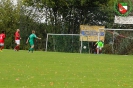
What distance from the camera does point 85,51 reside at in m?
42.7

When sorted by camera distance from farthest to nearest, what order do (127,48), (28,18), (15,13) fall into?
(15,13), (28,18), (127,48)

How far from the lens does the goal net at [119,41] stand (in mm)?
40312

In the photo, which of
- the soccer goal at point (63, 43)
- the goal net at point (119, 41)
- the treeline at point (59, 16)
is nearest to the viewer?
the goal net at point (119, 41)

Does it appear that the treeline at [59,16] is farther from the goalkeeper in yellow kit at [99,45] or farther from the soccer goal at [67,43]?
the goalkeeper in yellow kit at [99,45]

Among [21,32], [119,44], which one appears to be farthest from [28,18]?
[119,44]

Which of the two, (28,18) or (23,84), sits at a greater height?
(28,18)

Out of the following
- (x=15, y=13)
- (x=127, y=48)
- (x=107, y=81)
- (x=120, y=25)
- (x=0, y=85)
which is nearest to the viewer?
(x=0, y=85)

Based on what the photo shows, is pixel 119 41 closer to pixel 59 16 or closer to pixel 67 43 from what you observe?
pixel 67 43

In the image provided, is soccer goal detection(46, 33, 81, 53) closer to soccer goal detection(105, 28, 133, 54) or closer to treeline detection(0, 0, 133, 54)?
treeline detection(0, 0, 133, 54)

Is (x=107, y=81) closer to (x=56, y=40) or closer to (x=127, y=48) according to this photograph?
(x=127, y=48)

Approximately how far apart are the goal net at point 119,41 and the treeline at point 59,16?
1.60 meters

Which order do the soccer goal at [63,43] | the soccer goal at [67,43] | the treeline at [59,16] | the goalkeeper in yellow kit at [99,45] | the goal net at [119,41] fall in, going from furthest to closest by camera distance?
the treeline at [59,16] → the soccer goal at [63,43] → the soccer goal at [67,43] → the goalkeeper in yellow kit at [99,45] → the goal net at [119,41]

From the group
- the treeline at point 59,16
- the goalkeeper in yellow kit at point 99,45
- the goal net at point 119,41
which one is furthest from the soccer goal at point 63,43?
the goal net at point 119,41

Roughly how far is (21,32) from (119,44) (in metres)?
12.2
